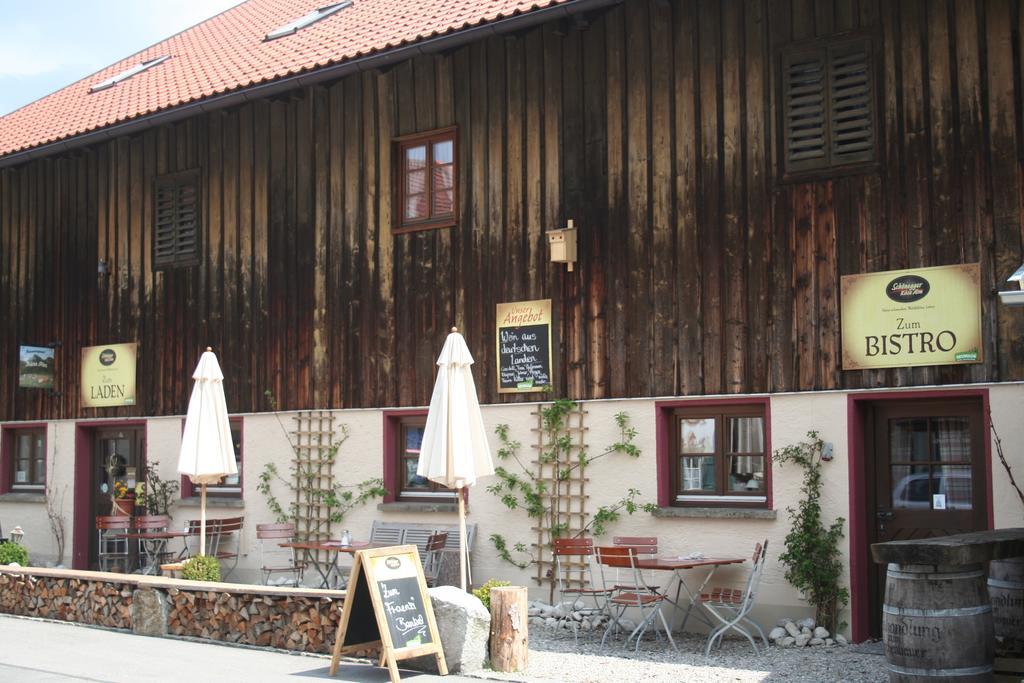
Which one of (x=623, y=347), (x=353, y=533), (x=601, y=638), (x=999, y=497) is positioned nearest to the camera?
(x=999, y=497)

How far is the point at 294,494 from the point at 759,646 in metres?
6.43

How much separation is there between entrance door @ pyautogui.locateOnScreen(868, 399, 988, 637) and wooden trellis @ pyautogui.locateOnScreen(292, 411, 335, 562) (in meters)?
6.49

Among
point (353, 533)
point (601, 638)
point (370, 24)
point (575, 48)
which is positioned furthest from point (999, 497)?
point (370, 24)

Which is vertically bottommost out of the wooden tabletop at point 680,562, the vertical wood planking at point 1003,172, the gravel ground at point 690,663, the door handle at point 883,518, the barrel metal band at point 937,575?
the gravel ground at point 690,663

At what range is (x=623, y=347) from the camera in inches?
478

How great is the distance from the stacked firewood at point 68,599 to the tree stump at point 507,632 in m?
4.17

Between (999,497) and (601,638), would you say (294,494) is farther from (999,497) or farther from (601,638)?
(999,497)

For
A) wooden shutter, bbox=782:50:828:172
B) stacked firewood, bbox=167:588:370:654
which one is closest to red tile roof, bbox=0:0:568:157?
wooden shutter, bbox=782:50:828:172

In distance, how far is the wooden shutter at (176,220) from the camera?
16359 mm

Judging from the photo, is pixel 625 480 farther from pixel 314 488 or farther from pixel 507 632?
pixel 314 488

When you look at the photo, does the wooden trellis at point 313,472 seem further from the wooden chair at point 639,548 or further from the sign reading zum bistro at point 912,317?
the sign reading zum bistro at point 912,317

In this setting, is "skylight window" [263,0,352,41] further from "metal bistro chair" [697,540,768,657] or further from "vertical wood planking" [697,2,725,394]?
"metal bistro chair" [697,540,768,657]

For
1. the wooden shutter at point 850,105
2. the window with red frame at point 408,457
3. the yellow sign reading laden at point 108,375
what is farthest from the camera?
the yellow sign reading laden at point 108,375

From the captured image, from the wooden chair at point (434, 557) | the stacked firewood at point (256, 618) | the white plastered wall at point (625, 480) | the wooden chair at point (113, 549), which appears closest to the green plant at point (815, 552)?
the white plastered wall at point (625, 480)
